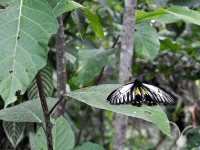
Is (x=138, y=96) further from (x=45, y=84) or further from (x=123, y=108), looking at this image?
(x=45, y=84)

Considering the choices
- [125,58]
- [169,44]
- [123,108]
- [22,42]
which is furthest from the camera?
[169,44]

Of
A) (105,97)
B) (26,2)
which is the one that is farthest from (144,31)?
(26,2)

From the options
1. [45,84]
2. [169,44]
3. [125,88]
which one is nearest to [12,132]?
[45,84]

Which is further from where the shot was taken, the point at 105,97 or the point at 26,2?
the point at 105,97

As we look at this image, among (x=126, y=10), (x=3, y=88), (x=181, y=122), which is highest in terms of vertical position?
(x=126, y=10)

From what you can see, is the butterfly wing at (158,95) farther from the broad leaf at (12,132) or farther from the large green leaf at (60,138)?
the broad leaf at (12,132)

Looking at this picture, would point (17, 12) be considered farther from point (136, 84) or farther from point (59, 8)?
point (136, 84)

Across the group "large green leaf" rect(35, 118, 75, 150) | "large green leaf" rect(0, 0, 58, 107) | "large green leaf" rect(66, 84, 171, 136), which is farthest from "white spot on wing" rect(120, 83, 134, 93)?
"large green leaf" rect(0, 0, 58, 107)
